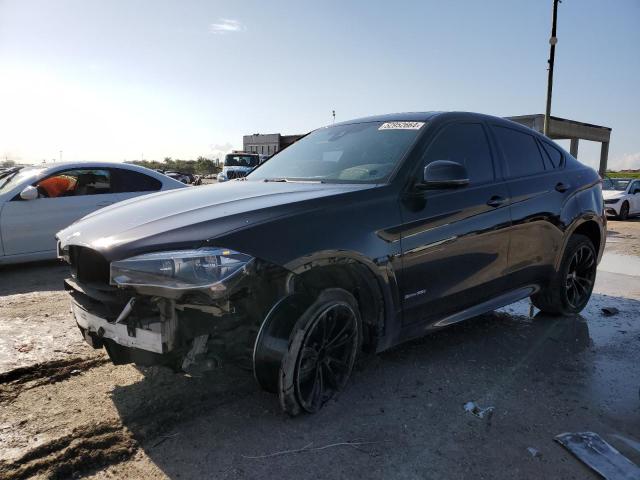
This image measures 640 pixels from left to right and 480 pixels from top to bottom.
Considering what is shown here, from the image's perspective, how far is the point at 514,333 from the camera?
4301mm

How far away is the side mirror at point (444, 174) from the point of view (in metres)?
3.04

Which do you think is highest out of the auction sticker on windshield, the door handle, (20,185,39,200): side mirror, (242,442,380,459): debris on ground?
the auction sticker on windshield

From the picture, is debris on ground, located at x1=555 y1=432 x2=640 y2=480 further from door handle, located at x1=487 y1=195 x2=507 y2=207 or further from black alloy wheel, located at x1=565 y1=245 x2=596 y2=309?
black alloy wheel, located at x1=565 y1=245 x2=596 y2=309

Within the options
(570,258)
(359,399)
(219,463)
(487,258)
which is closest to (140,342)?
(219,463)

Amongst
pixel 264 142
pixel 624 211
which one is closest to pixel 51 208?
pixel 624 211

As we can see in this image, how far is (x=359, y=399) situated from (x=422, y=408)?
1.21 feet

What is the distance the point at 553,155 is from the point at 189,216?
346cm

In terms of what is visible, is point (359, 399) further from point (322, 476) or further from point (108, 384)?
point (108, 384)

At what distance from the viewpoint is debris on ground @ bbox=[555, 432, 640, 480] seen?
2.28 meters

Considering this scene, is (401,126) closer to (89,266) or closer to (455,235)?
(455,235)

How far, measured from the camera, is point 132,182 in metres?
7.28

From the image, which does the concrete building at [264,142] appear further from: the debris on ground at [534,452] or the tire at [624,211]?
the debris on ground at [534,452]

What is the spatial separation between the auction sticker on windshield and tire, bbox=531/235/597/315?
198 cm

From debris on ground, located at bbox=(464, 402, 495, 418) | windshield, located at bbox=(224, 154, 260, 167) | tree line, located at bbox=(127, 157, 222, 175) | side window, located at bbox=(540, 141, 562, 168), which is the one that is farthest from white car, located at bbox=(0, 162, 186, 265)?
tree line, located at bbox=(127, 157, 222, 175)
